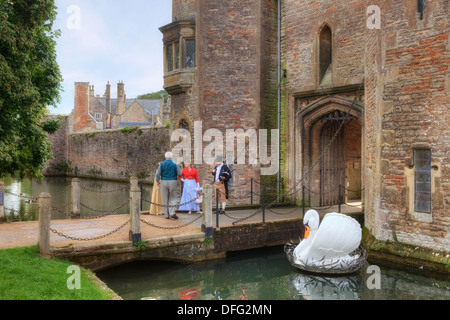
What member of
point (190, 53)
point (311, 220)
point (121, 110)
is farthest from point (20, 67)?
point (121, 110)

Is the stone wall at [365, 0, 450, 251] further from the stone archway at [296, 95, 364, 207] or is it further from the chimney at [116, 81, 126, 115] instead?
the chimney at [116, 81, 126, 115]

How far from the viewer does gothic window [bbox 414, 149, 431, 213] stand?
9.21 m

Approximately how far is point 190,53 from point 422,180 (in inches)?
352

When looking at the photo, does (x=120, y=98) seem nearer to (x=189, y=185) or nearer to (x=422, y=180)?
(x=189, y=185)

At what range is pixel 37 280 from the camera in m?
6.55

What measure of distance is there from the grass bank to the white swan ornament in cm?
434

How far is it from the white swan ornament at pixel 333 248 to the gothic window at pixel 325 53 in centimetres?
651

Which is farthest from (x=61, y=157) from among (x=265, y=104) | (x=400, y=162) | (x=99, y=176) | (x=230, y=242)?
(x=400, y=162)

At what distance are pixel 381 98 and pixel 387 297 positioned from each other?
458 cm

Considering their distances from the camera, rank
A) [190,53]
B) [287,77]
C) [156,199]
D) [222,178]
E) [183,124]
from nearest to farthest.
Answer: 1. [156,199]
2. [222,178]
3. [190,53]
4. [287,77]
5. [183,124]

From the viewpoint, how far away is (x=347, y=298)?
7883mm

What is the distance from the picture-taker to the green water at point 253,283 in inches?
315

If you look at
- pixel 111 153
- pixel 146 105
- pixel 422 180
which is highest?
pixel 146 105
